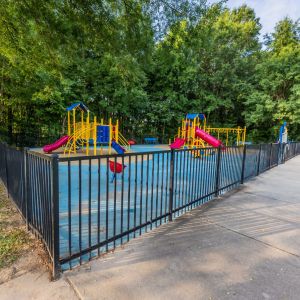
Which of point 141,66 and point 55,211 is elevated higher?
point 141,66

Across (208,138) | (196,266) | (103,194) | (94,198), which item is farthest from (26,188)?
(208,138)

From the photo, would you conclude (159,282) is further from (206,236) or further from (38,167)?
(38,167)

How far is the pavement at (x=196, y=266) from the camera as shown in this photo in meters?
1.93

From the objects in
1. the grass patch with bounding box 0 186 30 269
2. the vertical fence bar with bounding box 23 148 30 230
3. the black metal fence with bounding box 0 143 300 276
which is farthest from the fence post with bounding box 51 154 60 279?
the vertical fence bar with bounding box 23 148 30 230

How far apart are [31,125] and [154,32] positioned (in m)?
12.4

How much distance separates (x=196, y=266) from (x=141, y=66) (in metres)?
5.62

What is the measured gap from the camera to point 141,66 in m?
6.41

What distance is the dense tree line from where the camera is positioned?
4902 millimetres

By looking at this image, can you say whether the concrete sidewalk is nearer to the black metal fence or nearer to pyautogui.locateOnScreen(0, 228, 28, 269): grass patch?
the black metal fence

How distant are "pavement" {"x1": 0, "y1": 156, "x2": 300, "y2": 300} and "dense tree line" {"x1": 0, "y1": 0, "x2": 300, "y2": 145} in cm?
436

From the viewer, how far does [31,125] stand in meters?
14.5

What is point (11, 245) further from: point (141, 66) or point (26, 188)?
point (141, 66)

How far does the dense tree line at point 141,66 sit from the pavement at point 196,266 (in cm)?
436

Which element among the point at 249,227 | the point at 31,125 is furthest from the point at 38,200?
the point at 31,125
